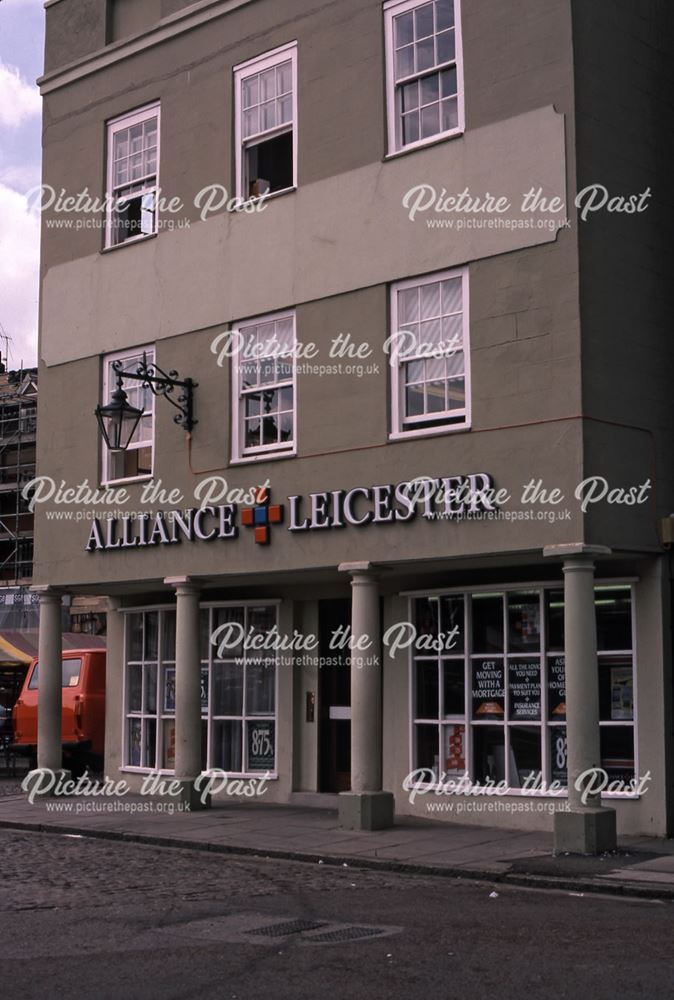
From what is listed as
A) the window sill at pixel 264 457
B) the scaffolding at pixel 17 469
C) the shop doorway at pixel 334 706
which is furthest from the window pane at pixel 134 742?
the scaffolding at pixel 17 469

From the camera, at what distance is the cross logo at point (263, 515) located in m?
16.7

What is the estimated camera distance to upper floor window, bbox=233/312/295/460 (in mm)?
16978

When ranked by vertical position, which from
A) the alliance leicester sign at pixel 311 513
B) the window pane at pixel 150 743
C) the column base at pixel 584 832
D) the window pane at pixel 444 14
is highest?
the window pane at pixel 444 14

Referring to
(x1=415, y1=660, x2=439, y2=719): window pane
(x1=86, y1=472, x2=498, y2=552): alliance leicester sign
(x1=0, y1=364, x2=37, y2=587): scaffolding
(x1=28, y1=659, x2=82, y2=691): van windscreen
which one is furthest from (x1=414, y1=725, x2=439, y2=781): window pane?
(x1=0, y1=364, x2=37, y2=587): scaffolding

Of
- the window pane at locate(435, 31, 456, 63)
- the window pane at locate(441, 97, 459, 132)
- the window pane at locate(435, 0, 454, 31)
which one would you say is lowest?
the window pane at locate(441, 97, 459, 132)

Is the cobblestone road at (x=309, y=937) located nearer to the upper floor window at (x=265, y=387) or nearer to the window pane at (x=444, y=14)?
the upper floor window at (x=265, y=387)

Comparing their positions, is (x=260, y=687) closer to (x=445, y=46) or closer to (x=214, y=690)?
(x=214, y=690)

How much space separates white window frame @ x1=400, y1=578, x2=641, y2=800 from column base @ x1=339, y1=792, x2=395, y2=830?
1148 mm

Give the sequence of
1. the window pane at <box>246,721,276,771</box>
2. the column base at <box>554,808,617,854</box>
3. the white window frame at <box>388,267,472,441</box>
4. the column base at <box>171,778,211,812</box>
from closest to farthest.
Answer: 1. the column base at <box>554,808,617,854</box>
2. the white window frame at <box>388,267,472,441</box>
3. the column base at <box>171,778,211,812</box>
4. the window pane at <box>246,721,276,771</box>

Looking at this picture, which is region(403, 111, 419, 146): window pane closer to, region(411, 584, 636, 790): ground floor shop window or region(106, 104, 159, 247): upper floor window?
region(106, 104, 159, 247): upper floor window

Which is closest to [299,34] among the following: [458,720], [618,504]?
[618,504]

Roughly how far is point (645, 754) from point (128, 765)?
898cm

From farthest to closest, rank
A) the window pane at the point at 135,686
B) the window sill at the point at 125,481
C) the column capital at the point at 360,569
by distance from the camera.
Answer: the window pane at the point at 135,686, the window sill at the point at 125,481, the column capital at the point at 360,569

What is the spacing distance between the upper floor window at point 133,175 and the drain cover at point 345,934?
1189cm
